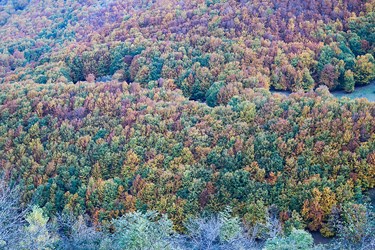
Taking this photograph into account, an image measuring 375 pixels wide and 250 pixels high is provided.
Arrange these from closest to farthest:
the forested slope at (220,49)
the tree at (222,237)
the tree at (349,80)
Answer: the tree at (222,237), the tree at (349,80), the forested slope at (220,49)

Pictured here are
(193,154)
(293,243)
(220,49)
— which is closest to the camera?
(293,243)

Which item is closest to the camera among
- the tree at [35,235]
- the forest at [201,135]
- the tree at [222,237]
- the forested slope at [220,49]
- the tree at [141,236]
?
the tree at [35,235]

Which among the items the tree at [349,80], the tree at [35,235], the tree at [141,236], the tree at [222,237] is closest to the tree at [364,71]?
the tree at [349,80]

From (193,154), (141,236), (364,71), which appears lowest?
(193,154)

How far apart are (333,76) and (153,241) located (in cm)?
4321

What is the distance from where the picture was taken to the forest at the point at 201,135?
34.7 m

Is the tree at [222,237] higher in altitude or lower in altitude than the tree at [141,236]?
lower

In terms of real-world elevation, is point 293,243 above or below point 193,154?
above

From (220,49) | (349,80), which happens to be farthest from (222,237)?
(220,49)

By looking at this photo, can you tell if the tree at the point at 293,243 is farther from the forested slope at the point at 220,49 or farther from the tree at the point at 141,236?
the forested slope at the point at 220,49

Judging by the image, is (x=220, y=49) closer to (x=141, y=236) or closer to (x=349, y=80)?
(x=349, y=80)

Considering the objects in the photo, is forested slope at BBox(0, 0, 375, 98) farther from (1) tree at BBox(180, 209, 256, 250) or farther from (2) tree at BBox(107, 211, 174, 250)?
(2) tree at BBox(107, 211, 174, 250)

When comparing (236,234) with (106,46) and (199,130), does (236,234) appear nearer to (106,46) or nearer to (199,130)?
(199,130)

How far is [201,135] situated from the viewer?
157 feet
